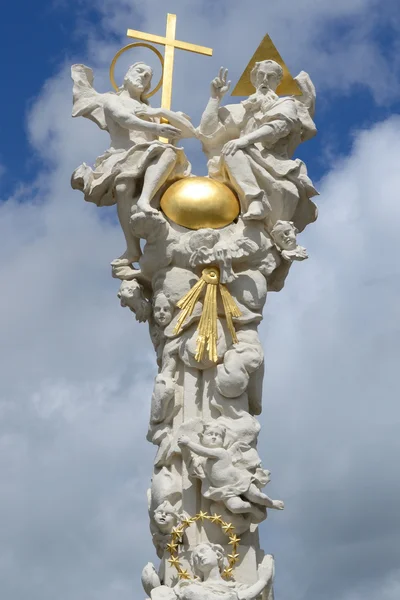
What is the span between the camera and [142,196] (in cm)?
1268

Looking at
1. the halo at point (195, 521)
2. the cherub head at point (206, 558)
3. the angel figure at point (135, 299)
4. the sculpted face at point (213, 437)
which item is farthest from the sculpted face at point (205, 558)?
the angel figure at point (135, 299)

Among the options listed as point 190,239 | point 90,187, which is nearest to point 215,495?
point 190,239

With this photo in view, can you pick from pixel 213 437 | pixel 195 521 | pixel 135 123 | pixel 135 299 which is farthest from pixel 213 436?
pixel 135 123

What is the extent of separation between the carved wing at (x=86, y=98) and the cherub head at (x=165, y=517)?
4.24 m

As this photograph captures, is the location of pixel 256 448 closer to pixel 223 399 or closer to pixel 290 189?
pixel 223 399

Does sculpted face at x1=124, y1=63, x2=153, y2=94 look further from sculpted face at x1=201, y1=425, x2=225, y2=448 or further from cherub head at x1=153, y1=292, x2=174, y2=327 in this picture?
sculpted face at x1=201, y1=425, x2=225, y2=448

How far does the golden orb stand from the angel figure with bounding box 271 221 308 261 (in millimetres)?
487

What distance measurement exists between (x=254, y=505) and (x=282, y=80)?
15.5 ft

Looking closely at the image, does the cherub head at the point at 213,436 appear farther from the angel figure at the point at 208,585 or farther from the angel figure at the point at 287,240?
the angel figure at the point at 287,240

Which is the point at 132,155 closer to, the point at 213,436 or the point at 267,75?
the point at 267,75

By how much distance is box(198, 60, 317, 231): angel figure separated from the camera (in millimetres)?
12773

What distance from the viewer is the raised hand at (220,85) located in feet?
42.5

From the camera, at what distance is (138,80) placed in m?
13.3

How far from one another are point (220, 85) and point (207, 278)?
2130mm
